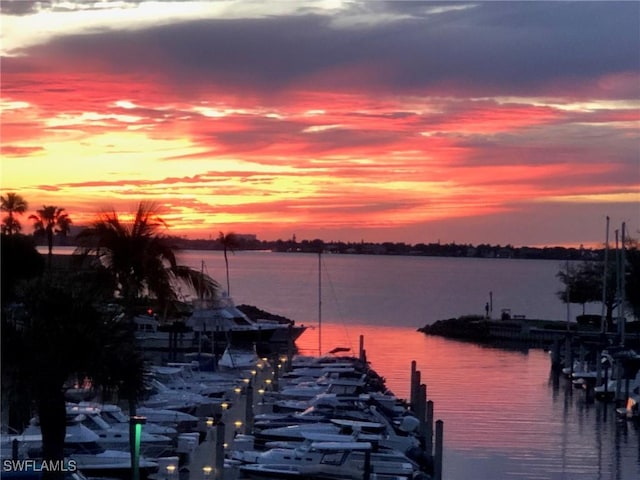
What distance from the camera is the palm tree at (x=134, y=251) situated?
19.9 meters

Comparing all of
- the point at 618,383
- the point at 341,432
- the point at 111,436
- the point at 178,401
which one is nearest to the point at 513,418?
the point at 618,383

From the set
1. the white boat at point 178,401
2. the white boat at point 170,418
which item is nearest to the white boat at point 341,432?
the white boat at point 170,418

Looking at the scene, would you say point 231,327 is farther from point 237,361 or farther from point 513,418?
point 513,418

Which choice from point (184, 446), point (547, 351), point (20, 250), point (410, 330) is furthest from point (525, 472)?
point (410, 330)

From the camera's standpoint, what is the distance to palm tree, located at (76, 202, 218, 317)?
1994 cm

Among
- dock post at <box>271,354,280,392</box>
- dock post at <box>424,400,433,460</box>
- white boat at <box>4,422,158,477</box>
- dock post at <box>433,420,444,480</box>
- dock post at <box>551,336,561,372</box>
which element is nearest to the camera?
white boat at <box>4,422,158,477</box>

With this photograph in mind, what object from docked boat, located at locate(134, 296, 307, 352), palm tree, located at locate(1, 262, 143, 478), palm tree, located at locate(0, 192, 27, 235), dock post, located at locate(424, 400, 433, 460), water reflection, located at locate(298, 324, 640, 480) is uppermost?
palm tree, located at locate(0, 192, 27, 235)

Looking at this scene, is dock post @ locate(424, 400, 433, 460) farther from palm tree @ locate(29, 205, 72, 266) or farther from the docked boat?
palm tree @ locate(29, 205, 72, 266)

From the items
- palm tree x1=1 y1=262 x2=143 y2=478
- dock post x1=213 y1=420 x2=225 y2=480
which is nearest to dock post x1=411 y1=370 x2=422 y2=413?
dock post x1=213 y1=420 x2=225 y2=480

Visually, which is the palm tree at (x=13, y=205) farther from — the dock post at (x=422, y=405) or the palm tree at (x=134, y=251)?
the palm tree at (x=134, y=251)

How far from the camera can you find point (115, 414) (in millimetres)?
32062

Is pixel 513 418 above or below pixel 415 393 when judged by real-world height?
below

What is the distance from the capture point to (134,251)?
1995 centimetres

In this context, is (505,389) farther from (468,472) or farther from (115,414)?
(115,414)
